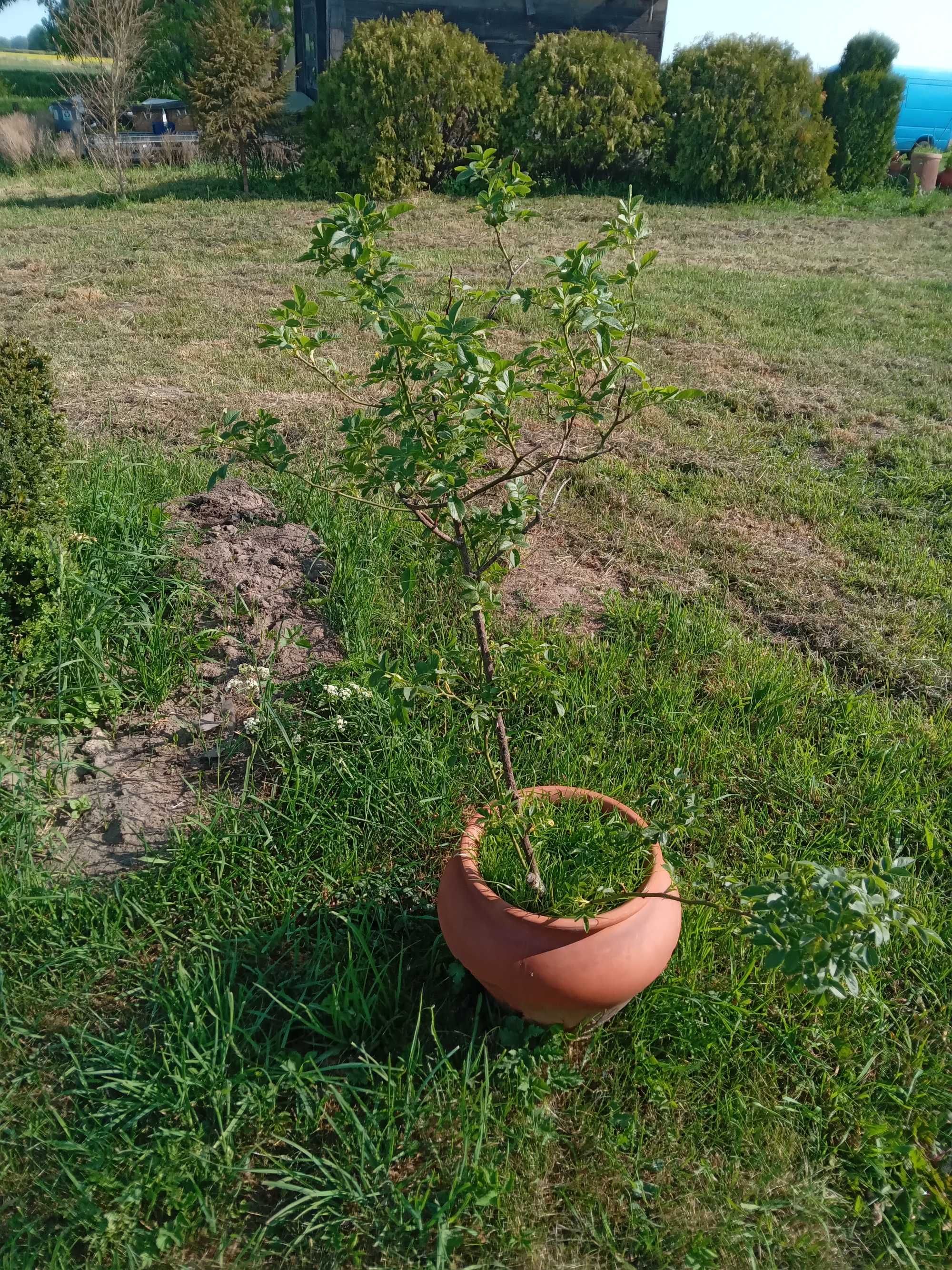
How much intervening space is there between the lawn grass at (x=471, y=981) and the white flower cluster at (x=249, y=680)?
11 centimetres

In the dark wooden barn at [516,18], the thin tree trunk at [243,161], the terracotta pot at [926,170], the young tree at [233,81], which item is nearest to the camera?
the young tree at [233,81]

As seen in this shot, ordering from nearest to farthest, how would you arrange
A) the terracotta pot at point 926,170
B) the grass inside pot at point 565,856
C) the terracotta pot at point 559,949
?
the terracotta pot at point 559,949, the grass inside pot at point 565,856, the terracotta pot at point 926,170

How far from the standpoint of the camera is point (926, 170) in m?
14.6

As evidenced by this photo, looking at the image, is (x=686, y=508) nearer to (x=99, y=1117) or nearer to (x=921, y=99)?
(x=99, y=1117)

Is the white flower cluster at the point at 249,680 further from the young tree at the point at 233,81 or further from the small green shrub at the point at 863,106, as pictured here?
the small green shrub at the point at 863,106

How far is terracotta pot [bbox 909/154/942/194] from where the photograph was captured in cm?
1457

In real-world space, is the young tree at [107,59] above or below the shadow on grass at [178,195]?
above

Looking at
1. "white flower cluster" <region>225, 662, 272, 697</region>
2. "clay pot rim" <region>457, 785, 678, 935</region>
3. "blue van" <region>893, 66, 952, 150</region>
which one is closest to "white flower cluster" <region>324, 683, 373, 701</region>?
"white flower cluster" <region>225, 662, 272, 697</region>

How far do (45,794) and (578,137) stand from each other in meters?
12.0

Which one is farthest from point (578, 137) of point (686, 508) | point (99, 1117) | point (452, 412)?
point (99, 1117)

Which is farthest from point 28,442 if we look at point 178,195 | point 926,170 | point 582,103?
point 926,170

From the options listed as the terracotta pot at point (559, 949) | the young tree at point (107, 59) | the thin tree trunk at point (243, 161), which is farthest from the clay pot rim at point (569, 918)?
the young tree at point (107, 59)

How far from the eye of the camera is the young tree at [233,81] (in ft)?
36.4

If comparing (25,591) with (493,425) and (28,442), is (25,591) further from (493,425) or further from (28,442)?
(493,425)
